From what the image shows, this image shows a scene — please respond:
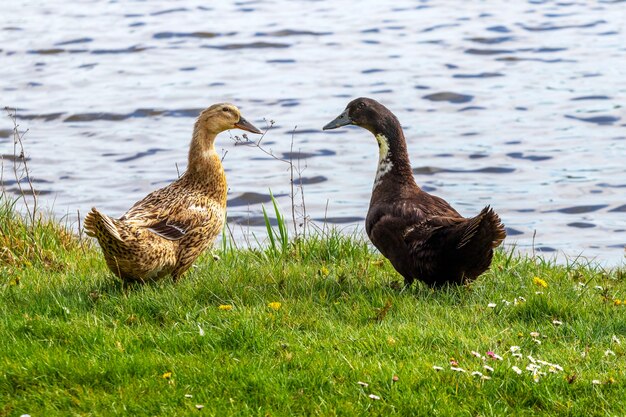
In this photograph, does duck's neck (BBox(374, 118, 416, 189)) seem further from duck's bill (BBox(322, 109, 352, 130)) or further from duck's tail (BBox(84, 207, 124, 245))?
duck's tail (BBox(84, 207, 124, 245))

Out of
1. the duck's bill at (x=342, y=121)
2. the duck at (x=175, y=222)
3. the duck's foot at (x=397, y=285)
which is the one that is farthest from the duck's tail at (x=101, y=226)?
the duck's bill at (x=342, y=121)

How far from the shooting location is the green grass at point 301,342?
5.74 meters

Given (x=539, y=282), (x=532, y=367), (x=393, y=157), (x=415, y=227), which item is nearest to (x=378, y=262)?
(x=393, y=157)

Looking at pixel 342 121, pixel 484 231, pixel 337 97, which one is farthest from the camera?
pixel 337 97

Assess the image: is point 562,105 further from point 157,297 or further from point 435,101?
point 157,297

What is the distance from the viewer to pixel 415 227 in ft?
25.3

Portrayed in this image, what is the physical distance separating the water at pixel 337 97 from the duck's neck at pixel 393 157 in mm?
2827

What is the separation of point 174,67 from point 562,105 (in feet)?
19.5

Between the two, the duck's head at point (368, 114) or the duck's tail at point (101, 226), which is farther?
the duck's head at point (368, 114)

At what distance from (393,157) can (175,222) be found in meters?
1.68

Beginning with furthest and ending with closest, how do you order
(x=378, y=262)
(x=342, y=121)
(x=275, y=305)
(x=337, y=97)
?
(x=337, y=97) → (x=342, y=121) → (x=378, y=262) → (x=275, y=305)

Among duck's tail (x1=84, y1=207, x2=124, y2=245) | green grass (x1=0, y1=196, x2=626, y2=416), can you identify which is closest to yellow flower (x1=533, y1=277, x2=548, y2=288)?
green grass (x1=0, y1=196, x2=626, y2=416)

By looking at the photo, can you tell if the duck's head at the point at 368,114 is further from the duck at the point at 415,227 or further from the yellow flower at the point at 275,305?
the yellow flower at the point at 275,305

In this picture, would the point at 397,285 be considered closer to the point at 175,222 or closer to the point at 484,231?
the point at 484,231
